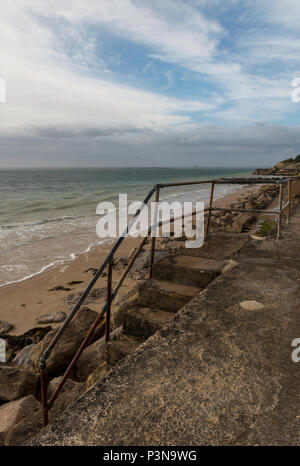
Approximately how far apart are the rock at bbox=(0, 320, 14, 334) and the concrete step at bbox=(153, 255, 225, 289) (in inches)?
145

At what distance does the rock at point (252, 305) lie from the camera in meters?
2.63

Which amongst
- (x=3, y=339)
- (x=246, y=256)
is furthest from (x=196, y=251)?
(x=3, y=339)

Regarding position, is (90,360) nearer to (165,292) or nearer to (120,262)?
(165,292)

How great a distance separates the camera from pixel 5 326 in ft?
18.5

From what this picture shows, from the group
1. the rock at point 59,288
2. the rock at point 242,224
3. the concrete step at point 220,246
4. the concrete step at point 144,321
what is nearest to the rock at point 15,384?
the concrete step at point 144,321

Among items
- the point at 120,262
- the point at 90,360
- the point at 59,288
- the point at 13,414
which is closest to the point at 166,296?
the point at 90,360

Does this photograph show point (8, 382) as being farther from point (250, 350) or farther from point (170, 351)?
point (250, 350)

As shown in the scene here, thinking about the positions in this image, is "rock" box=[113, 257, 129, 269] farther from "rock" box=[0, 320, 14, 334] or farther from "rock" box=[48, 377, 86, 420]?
"rock" box=[48, 377, 86, 420]

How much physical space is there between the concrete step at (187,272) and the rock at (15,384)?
2092mm

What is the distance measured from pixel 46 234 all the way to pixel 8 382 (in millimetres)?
10629

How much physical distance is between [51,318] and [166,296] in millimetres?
3628

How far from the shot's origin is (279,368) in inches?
73.5

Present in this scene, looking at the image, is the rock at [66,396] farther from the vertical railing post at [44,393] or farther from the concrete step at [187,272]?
the concrete step at [187,272]

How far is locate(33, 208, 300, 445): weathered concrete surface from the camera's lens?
1.42 metres
